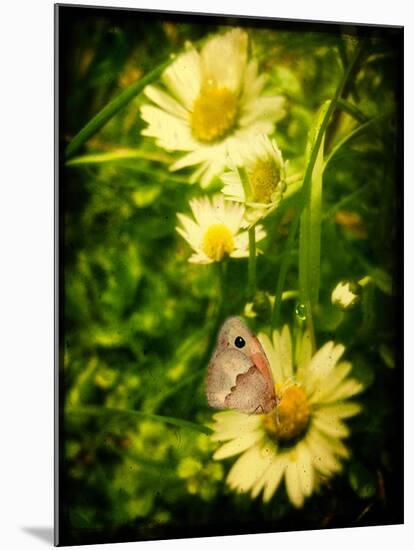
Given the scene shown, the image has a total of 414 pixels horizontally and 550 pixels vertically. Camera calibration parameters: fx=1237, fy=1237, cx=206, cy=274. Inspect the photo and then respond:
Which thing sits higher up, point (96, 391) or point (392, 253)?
point (392, 253)

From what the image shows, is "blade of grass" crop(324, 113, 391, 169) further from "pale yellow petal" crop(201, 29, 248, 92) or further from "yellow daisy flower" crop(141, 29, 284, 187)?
"pale yellow petal" crop(201, 29, 248, 92)

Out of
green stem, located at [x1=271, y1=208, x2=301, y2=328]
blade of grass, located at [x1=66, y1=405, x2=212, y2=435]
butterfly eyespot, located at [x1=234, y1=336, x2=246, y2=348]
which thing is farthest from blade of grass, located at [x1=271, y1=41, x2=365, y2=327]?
blade of grass, located at [x1=66, y1=405, x2=212, y2=435]

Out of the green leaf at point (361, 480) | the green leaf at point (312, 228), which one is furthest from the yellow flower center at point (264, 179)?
the green leaf at point (361, 480)

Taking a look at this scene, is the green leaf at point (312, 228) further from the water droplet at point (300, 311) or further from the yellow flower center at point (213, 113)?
the yellow flower center at point (213, 113)

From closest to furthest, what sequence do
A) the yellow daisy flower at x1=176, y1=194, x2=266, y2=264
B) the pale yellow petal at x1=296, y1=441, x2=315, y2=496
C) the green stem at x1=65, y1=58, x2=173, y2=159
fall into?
the green stem at x1=65, y1=58, x2=173, y2=159 → the yellow daisy flower at x1=176, y1=194, x2=266, y2=264 → the pale yellow petal at x1=296, y1=441, x2=315, y2=496

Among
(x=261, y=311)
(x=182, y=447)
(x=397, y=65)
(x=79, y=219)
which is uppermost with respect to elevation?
(x=397, y=65)

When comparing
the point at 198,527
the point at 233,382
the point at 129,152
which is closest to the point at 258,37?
the point at 129,152

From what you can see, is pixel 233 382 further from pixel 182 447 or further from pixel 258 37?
pixel 258 37
